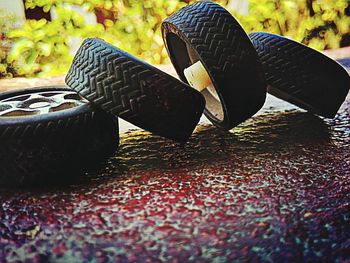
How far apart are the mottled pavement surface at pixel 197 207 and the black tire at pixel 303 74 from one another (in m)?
0.17

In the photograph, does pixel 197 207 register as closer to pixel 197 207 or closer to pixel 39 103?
pixel 197 207

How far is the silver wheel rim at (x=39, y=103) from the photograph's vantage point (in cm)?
126

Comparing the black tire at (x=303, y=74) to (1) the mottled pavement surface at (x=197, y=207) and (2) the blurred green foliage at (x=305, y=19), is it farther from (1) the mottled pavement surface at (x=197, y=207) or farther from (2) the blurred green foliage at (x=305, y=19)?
(2) the blurred green foliage at (x=305, y=19)

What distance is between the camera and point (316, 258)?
0.81 meters

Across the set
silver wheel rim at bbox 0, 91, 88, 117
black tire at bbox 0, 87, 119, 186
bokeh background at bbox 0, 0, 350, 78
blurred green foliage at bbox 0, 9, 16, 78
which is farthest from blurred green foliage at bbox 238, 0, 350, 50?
black tire at bbox 0, 87, 119, 186

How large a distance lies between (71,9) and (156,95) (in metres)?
2.10

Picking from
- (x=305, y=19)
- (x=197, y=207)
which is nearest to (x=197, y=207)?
(x=197, y=207)

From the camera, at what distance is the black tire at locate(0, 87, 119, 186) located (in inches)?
42.9

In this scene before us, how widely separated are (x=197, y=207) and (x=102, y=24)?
98.9 inches

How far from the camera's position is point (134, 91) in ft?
3.87

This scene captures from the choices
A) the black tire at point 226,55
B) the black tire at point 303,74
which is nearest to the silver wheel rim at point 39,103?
the black tire at point 226,55

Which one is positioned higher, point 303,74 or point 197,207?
point 303,74

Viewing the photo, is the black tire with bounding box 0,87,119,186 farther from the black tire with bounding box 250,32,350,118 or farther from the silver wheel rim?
the black tire with bounding box 250,32,350,118

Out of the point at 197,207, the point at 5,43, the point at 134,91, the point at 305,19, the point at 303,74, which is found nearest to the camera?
the point at 197,207
